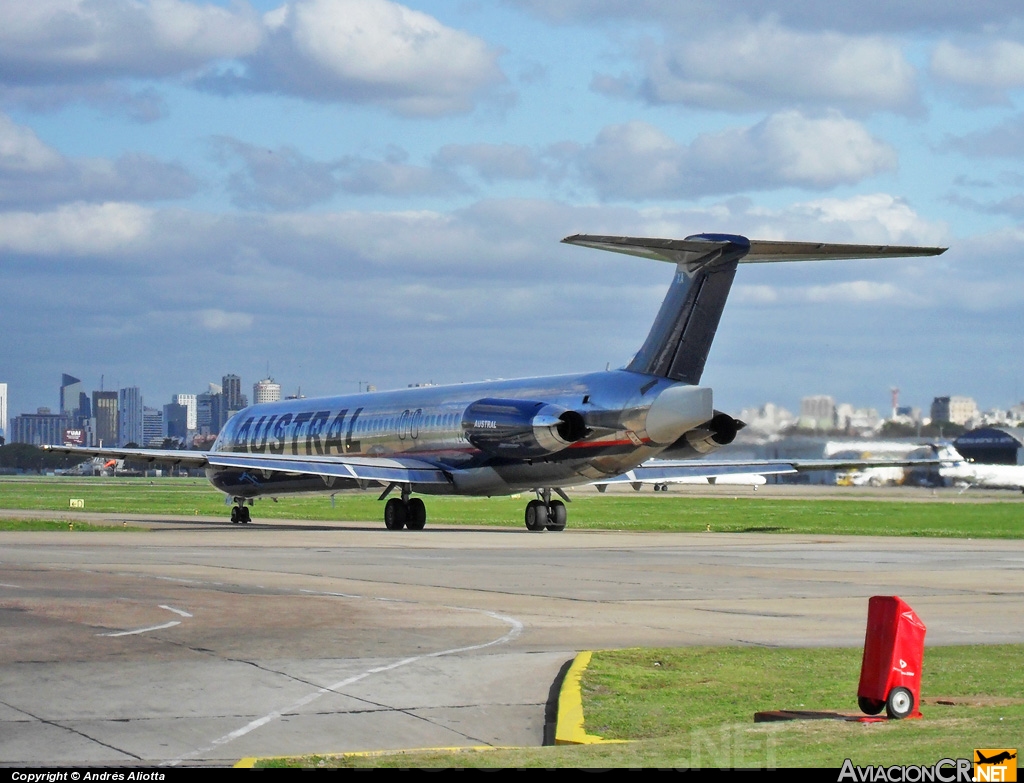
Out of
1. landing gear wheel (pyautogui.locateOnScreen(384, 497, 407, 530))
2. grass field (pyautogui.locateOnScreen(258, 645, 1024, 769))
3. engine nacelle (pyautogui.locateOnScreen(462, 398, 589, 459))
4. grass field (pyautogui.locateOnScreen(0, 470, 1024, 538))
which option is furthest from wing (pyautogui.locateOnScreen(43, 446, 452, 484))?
grass field (pyautogui.locateOnScreen(258, 645, 1024, 769))

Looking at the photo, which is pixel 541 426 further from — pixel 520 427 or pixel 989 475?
pixel 989 475

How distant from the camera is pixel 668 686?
38.9 feet

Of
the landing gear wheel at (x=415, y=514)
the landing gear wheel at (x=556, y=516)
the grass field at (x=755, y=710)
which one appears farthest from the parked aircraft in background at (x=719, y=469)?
the grass field at (x=755, y=710)

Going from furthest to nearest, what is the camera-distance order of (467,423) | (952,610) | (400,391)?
(400,391), (467,423), (952,610)

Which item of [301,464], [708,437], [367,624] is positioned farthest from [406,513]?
[367,624]

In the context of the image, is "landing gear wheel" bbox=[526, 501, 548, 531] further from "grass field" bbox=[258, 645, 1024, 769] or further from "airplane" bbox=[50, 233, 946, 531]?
"grass field" bbox=[258, 645, 1024, 769]

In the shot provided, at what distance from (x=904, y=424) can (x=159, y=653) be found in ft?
158

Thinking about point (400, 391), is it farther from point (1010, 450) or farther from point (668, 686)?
point (1010, 450)

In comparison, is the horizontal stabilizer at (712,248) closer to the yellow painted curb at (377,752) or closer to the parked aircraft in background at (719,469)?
the parked aircraft in background at (719,469)

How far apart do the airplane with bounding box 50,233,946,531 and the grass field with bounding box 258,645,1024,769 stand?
67.0 feet

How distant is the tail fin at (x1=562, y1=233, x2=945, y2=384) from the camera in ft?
114

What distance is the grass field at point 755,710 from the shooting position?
27.8 ft

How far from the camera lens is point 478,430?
135 ft

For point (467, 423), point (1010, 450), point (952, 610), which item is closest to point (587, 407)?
point (467, 423)
